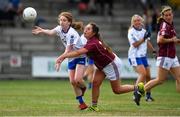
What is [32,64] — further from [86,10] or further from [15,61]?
[86,10]

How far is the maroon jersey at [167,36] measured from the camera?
2016 cm

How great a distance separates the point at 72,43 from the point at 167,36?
270 cm

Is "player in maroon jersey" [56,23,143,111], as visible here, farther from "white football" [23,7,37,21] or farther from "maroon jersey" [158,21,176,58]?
"maroon jersey" [158,21,176,58]

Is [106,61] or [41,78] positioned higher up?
[106,61]

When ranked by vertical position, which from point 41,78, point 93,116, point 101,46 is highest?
point 101,46

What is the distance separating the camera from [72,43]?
1934cm

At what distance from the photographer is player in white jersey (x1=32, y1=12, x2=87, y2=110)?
19.3m

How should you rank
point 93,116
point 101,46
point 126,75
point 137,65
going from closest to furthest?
point 93,116
point 101,46
point 137,65
point 126,75

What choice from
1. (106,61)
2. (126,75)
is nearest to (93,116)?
(106,61)

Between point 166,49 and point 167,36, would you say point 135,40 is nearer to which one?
point 166,49

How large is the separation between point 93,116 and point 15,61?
21.1 meters

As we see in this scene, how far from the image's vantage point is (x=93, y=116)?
16.7 m

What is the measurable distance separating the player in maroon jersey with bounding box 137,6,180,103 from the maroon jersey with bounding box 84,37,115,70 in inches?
82.5

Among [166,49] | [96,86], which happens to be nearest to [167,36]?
[166,49]
